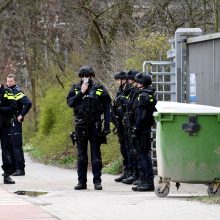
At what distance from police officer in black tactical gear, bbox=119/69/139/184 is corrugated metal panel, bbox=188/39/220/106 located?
1.19m

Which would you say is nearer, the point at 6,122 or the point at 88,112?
the point at 88,112

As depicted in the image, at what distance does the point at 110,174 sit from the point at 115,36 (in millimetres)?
8503

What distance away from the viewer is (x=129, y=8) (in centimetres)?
2547

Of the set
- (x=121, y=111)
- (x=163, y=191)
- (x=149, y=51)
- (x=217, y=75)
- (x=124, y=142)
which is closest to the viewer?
(x=163, y=191)

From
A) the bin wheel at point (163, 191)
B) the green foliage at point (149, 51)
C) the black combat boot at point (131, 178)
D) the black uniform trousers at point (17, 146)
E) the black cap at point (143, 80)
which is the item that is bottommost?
the black combat boot at point (131, 178)

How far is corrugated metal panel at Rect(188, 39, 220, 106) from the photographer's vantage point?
14656mm

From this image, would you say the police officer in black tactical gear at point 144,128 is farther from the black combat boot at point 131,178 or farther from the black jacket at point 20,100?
the black jacket at point 20,100

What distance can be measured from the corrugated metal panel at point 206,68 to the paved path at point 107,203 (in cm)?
162

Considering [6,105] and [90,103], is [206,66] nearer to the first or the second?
[90,103]

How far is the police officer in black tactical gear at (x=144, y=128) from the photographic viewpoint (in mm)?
13352

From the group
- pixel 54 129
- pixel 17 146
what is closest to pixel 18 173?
pixel 17 146

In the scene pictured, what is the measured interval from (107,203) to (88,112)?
258cm

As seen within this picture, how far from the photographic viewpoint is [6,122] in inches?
611

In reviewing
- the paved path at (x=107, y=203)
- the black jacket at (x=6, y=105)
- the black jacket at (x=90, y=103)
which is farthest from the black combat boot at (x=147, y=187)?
the black jacket at (x=6, y=105)
